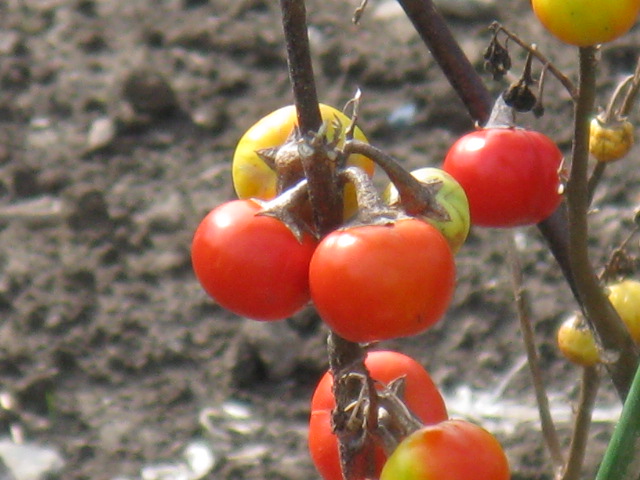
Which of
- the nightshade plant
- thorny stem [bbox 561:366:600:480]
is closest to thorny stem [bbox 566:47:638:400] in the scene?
the nightshade plant

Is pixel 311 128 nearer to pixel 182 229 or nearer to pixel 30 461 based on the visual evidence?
pixel 30 461

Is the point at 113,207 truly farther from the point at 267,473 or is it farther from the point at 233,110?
the point at 267,473

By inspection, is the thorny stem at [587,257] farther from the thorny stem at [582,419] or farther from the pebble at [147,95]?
the pebble at [147,95]

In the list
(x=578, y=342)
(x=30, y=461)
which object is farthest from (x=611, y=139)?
(x=30, y=461)

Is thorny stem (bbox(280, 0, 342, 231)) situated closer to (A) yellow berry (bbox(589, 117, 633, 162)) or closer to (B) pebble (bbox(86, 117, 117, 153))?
(A) yellow berry (bbox(589, 117, 633, 162))

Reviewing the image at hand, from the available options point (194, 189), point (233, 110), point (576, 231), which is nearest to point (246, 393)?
point (194, 189)

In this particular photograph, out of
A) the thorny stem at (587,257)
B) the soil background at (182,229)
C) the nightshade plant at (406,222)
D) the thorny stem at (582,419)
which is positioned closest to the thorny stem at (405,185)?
the nightshade plant at (406,222)
